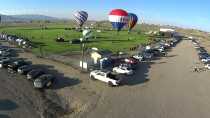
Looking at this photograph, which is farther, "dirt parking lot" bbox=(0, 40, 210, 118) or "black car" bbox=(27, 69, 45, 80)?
"black car" bbox=(27, 69, 45, 80)

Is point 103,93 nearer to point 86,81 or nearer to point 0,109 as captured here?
point 86,81

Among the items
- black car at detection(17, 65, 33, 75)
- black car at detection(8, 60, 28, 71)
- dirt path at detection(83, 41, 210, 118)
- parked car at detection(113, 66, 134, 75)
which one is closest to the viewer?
dirt path at detection(83, 41, 210, 118)

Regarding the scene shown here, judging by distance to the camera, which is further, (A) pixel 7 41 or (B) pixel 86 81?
(A) pixel 7 41

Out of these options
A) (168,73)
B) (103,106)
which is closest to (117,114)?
(103,106)

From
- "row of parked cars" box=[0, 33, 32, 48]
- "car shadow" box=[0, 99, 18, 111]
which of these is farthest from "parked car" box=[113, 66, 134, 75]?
"row of parked cars" box=[0, 33, 32, 48]

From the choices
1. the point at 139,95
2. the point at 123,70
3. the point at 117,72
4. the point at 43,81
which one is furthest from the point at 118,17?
the point at 139,95

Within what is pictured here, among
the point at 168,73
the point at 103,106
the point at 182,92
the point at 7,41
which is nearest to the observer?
the point at 103,106

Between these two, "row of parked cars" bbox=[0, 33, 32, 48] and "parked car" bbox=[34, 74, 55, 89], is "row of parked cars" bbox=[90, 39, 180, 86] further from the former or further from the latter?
"row of parked cars" bbox=[0, 33, 32, 48]
